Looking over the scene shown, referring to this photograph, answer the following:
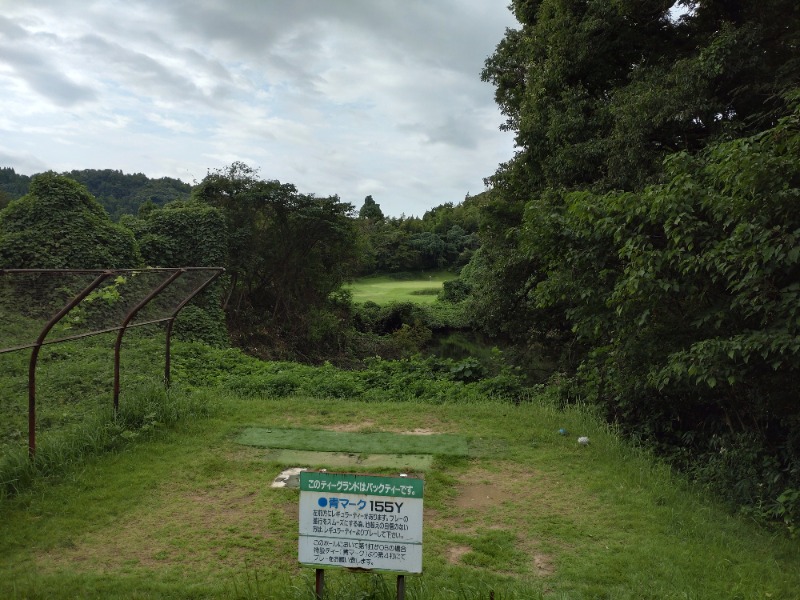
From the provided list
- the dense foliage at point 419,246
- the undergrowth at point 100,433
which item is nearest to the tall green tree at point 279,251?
the undergrowth at point 100,433

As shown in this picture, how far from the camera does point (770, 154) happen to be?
5930 millimetres

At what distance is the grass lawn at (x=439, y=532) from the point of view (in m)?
4.38

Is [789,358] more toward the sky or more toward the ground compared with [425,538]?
more toward the sky

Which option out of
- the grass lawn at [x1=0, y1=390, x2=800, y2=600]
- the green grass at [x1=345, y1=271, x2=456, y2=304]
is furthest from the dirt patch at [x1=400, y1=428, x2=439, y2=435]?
the green grass at [x1=345, y1=271, x2=456, y2=304]

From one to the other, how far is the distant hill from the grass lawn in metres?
38.2

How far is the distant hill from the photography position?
42.6 meters

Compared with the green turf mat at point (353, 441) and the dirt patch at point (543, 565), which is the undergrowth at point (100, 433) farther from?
the dirt patch at point (543, 565)

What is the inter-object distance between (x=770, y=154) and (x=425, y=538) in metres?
4.83

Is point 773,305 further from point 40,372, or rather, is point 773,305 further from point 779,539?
point 40,372

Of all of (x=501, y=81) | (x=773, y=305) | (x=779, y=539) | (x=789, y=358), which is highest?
(x=501, y=81)

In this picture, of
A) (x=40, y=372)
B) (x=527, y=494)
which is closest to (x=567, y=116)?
(x=527, y=494)

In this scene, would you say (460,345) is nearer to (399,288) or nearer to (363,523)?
(399,288)

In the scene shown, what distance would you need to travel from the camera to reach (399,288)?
5225 cm

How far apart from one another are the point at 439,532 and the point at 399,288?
46957 mm
